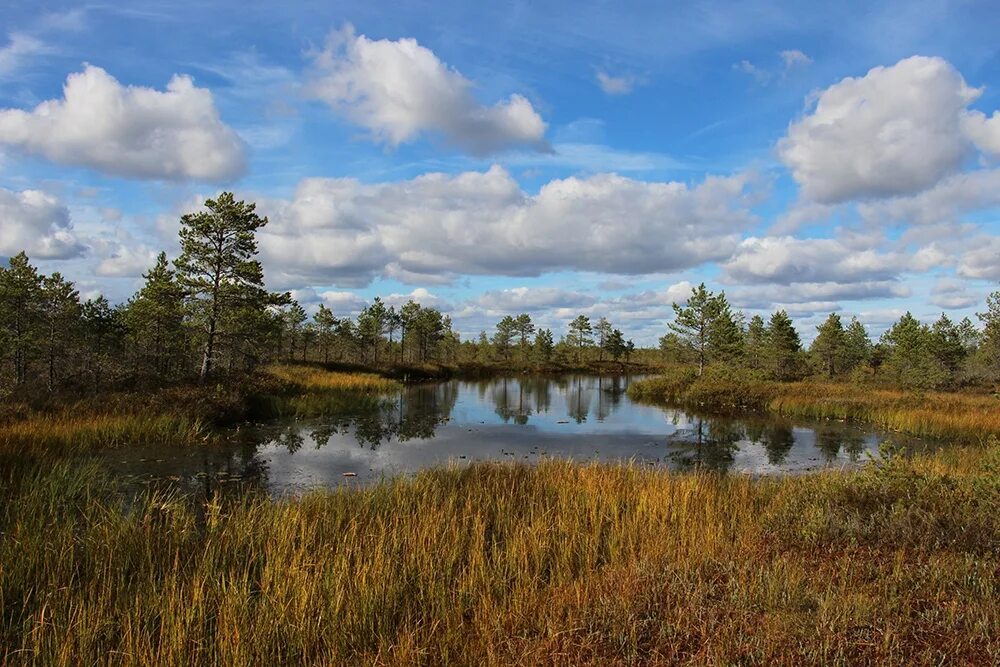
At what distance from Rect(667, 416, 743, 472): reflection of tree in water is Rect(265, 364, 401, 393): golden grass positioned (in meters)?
19.9

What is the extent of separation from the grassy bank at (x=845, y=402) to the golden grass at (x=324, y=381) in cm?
2060

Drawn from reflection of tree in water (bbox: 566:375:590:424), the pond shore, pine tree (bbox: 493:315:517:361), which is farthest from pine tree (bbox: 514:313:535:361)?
the pond shore

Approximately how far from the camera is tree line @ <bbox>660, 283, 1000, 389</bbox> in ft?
150

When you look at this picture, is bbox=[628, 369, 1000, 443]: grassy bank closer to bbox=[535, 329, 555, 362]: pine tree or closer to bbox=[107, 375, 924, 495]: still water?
bbox=[107, 375, 924, 495]: still water

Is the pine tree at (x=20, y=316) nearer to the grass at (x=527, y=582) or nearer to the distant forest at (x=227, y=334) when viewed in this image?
the distant forest at (x=227, y=334)

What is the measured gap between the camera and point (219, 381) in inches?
984

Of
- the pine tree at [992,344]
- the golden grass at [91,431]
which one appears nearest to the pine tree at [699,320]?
the pine tree at [992,344]

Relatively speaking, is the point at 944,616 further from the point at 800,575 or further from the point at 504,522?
the point at 504,522

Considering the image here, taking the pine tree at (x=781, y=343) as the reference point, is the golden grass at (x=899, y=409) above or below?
below

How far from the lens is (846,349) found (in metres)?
64.2

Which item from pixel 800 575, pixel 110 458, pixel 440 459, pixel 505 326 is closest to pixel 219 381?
pixel 110 458

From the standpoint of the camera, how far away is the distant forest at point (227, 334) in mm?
24156

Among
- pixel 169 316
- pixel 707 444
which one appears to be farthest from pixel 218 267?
pixel 707 444

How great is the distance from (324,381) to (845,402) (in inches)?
1220
